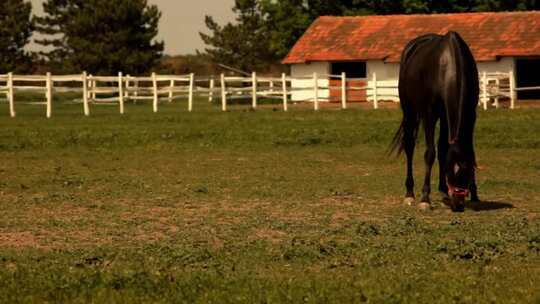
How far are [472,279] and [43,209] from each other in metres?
7.05

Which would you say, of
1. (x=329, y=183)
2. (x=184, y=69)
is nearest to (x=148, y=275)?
(x=329, y=183)

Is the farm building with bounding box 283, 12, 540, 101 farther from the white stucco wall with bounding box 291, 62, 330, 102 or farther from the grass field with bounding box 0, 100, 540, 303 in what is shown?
the grass field with bounding box 0, 100, 540, 303

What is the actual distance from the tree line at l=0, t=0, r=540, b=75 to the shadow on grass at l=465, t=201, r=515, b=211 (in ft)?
167

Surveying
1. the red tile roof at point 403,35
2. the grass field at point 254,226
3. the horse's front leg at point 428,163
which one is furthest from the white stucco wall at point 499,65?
the horse's front leg at point 428,163

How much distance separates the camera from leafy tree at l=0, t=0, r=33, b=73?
3479 inches

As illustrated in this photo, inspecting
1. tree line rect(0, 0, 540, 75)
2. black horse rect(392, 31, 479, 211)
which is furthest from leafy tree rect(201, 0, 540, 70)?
black horse rect(392, 31, 479, 211)

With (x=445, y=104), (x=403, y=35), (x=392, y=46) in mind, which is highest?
(x=403, y=35)

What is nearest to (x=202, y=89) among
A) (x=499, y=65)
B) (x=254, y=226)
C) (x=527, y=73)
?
(x=499, y=65)

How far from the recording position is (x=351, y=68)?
5759 cm

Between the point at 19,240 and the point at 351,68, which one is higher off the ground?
the point at 351,68

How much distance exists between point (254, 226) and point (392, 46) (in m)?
42.7

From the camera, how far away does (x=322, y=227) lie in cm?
1287

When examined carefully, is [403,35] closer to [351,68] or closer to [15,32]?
[351,68]

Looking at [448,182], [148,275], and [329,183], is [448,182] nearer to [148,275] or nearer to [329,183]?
[329,183]
